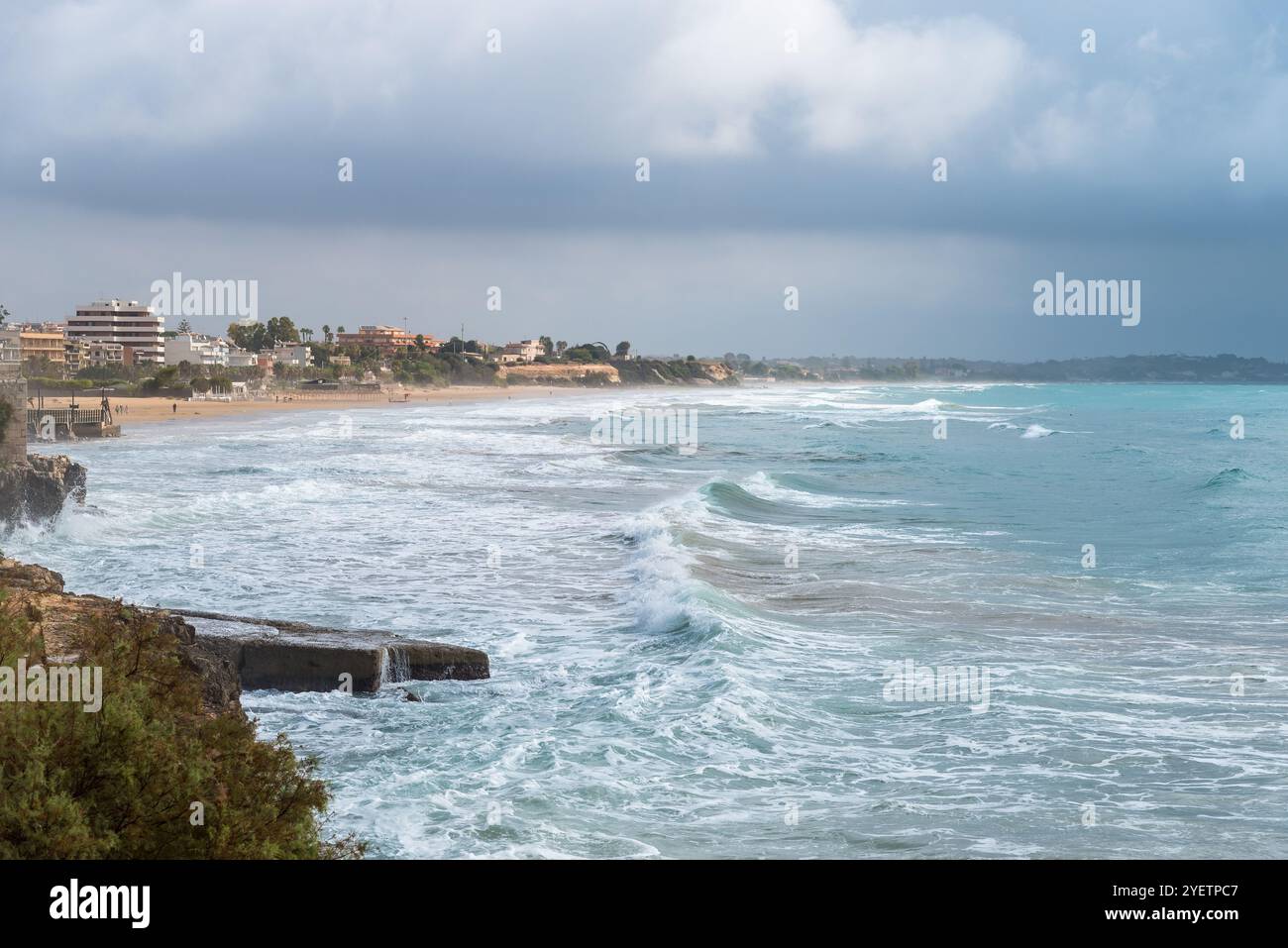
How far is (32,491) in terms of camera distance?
79.5 feet

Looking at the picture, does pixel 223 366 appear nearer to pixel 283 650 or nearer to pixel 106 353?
pixel 106 353

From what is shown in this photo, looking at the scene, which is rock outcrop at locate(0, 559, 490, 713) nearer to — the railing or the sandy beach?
the railing

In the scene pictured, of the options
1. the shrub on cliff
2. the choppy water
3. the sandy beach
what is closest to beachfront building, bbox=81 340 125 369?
the sandy beach

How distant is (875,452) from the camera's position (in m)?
49.7

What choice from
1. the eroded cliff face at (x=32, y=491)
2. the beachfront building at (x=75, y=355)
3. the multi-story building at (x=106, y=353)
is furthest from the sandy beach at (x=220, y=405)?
the eroded cliff face at (x=32, y=491)

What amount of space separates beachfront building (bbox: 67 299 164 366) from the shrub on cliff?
503 feet

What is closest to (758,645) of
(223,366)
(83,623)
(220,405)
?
(83,623)

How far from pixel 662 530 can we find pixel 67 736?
1807 centimetres

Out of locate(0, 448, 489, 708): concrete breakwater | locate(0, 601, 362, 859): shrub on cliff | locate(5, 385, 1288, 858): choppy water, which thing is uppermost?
locate(0, 601, 362, 859): shrub on cliff

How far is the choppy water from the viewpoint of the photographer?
8.82 meters

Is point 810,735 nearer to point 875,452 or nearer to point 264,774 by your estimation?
point 264,774

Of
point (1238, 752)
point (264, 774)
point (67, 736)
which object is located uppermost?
point (67, 736)

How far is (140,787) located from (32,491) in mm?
20684
